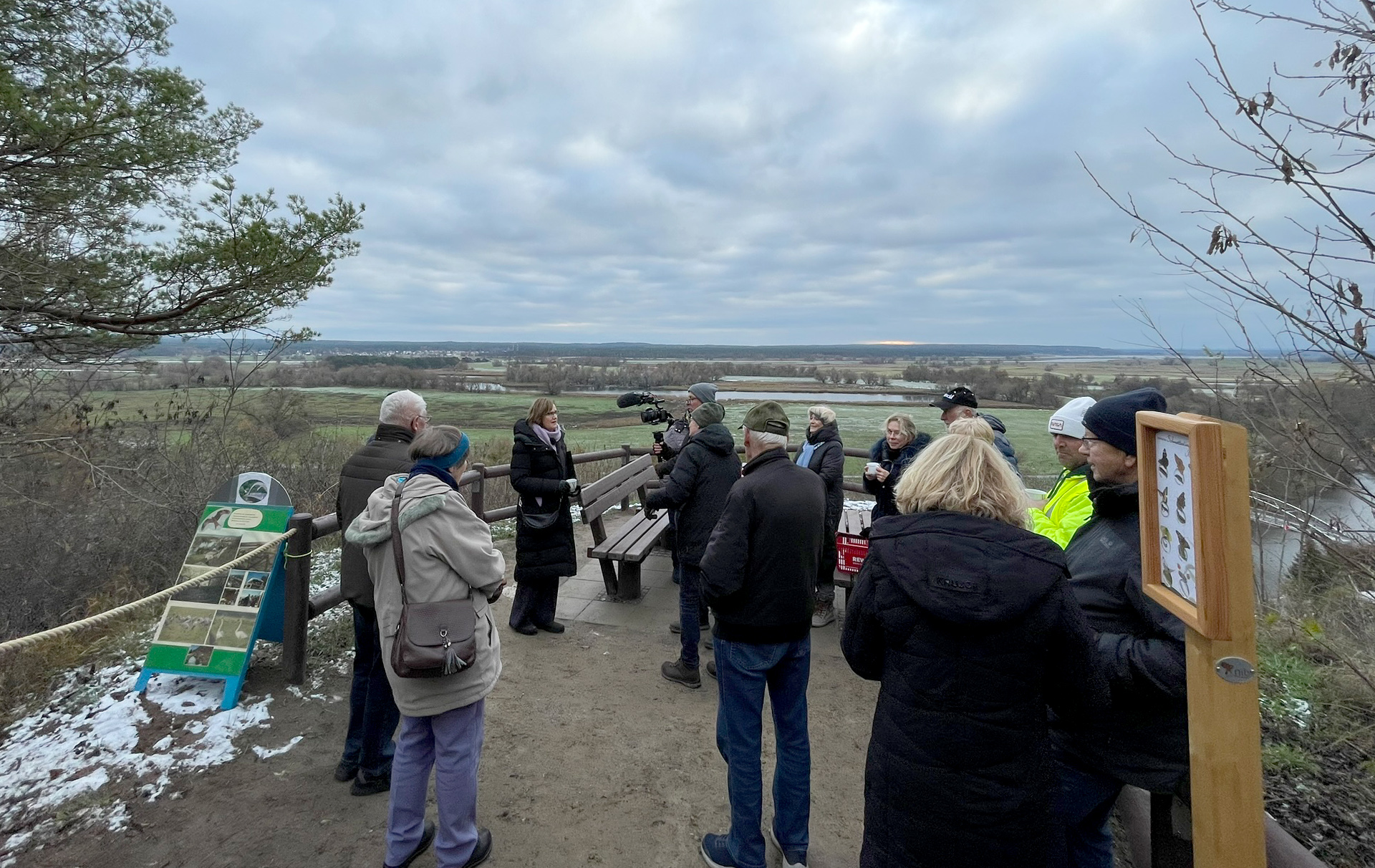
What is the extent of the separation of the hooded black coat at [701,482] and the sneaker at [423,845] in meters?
1.87

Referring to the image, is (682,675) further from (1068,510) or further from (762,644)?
(1068,510)

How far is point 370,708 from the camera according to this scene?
9.75ft

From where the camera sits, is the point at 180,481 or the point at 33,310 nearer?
the point at 33,310

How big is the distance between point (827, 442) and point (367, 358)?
20.2 metres

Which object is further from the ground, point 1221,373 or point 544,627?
point 1221,373

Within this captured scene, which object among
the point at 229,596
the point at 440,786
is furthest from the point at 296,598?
the point at 440,786

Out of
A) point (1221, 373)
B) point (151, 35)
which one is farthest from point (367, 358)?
point (1221, 373)

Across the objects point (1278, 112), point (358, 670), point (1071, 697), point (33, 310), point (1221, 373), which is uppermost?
point (1278, 112)

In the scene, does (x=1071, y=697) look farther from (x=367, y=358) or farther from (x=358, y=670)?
(x=367, y=358)

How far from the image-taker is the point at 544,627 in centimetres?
487

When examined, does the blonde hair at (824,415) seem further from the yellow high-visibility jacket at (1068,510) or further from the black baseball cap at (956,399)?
the yellow high-visibility jacket at (1068,510)

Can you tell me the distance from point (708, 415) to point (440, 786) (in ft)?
Answer: 7.68

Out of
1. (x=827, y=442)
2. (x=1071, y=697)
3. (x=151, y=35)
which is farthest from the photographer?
(x=151, y=35)

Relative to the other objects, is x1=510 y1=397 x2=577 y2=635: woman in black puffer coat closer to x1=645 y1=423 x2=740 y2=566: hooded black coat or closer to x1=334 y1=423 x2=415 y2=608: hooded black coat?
x1=645 y1=423 x2=740 y2=566: hooded black coat
